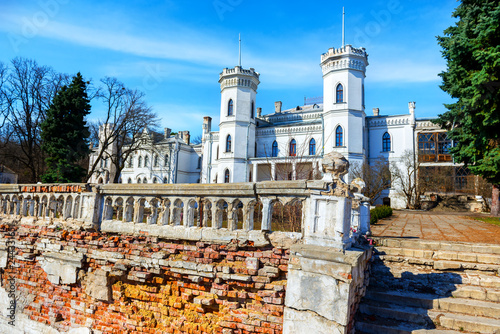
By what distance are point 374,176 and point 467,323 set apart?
945 inches

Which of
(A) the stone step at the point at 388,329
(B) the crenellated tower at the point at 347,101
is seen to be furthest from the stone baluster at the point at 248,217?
(B) the crenellated tower at the point at 347,101

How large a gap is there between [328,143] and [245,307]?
28.1 m

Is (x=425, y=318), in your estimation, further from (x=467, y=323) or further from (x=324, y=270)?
(x=324, y=270)

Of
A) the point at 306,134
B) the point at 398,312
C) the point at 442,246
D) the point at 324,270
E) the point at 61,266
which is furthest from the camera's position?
the point at 306,134

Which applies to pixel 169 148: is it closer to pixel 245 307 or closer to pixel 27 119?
pixel 27 119

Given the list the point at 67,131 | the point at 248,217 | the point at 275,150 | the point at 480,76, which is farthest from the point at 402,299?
the point at 275,150

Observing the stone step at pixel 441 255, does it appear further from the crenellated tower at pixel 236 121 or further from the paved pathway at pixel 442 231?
the crenellated tower at pixel 236 121

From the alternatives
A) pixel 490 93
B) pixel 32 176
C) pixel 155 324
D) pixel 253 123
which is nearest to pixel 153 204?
pixel 155 324

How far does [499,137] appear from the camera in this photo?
11.1m

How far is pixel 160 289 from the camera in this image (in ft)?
15.5

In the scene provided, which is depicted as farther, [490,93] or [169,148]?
[169,148]

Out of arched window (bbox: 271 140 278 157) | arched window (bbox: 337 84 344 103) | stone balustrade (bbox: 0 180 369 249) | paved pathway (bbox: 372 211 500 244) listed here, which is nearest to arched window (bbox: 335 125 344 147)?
arched window (bbox: 337 84 344 103)

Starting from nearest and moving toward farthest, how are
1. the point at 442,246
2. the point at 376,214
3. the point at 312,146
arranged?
the point at 442,246, the point at 376,214, the point at 312,146

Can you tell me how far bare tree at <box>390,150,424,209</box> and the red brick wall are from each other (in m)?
27.7
